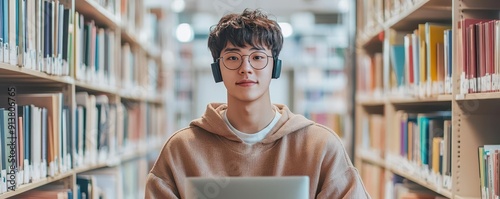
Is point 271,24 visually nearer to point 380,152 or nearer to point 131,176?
point 380,152

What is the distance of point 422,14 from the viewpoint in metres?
2.74

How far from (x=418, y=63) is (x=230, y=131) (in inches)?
44.8

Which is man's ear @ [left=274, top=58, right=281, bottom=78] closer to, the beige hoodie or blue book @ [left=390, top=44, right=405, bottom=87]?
the beige hoodie

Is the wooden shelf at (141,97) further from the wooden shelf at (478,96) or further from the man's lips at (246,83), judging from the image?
the wooden shelf at (478,96)

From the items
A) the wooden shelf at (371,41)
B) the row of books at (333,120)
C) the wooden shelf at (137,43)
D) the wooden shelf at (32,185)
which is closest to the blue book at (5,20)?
the wooden shelf at (32,185)

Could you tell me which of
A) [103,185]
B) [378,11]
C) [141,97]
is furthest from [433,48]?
[141,97]

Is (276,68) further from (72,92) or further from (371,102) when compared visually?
(371,102)

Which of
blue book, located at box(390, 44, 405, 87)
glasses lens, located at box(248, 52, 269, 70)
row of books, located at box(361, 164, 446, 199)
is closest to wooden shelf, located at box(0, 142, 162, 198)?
glasses lens, located at box(248, 52, 269, 70)

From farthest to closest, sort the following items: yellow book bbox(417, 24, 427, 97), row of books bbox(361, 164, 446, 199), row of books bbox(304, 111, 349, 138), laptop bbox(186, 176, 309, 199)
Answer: row of books bbox(304, 111, 349, 138), row of books bbox(361, 164, 446, 199), yellow book bbox(417, 24, 427, 97), laptop bbox(186, 176, 309, 199)

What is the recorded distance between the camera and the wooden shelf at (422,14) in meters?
2.49

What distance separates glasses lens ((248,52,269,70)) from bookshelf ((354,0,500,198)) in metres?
0.69

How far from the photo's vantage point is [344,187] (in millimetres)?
1974

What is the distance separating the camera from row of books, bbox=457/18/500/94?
76.8 inches

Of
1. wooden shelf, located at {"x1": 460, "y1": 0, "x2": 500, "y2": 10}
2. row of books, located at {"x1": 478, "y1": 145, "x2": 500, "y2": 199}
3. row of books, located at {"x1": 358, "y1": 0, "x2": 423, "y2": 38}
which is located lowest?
row of books, located at {"x1": 478, "y1": 145, "x2": 500, "y2": 199}
